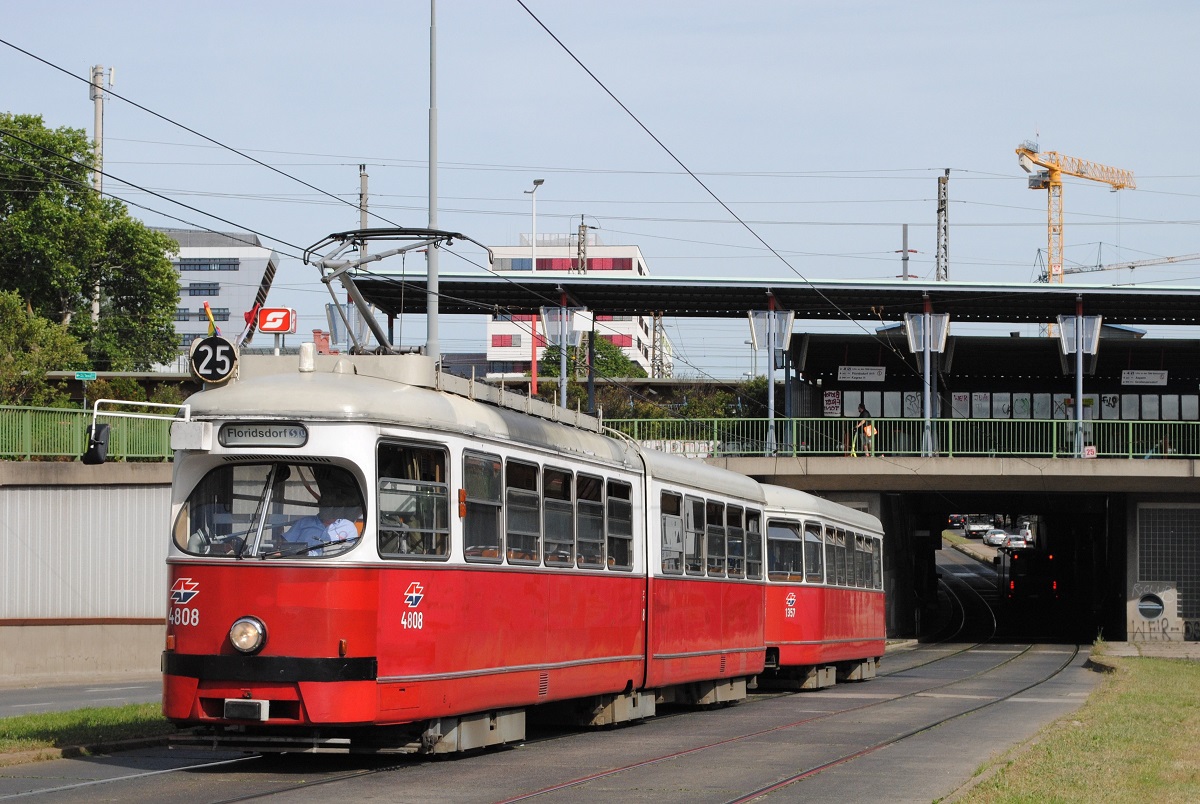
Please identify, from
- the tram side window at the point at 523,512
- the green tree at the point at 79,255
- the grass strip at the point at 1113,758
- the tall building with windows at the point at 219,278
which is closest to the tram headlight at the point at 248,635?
the tram side window at the point at 523,512

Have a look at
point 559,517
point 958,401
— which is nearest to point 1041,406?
point 958,401

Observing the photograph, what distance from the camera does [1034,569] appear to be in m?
82.9

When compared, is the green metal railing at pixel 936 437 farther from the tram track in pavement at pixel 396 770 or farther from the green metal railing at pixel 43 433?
the tram track in pavement at pixel 396 770

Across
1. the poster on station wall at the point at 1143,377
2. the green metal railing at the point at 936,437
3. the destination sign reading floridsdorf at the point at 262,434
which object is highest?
the poster on station wall at the point at 1143,377

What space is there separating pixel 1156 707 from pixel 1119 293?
25767 mm

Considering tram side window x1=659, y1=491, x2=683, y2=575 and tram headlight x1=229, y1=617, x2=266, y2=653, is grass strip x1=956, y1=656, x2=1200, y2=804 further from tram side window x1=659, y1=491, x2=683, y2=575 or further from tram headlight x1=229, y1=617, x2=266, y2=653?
tram headlight x1=229, y1=617, x2=266, y2=653

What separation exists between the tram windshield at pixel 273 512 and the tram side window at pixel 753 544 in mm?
10763

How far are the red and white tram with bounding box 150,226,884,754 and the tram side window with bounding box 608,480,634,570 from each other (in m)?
0.04

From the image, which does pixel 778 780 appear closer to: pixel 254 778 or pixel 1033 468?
pixel 254 778

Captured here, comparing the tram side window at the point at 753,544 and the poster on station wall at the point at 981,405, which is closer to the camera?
the tram side window at the point at 753,544

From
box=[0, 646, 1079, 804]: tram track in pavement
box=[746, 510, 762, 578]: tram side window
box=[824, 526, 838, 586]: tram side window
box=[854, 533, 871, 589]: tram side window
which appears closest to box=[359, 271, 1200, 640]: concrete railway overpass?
box=[854, 533, 871, 589]: tram side window

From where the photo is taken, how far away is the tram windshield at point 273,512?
38.4ft

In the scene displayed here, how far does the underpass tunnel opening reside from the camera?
4934 centimetres

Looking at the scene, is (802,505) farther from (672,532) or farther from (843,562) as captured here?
(672,532)
